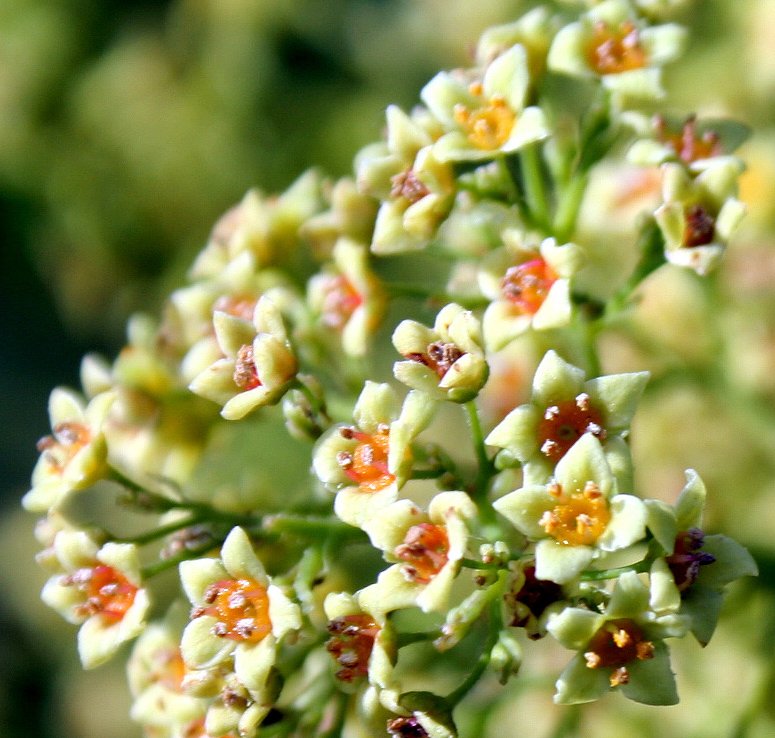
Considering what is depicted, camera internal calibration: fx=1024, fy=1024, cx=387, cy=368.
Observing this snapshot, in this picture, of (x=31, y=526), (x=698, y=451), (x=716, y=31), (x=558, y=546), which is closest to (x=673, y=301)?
(x=698, y=451)

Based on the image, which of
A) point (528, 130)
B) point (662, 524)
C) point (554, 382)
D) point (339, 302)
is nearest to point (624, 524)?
point (662, 524)

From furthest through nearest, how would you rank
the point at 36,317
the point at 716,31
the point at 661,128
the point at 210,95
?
the point at 36,317 < the point at 210,95 < the point at 716,31 < the point at 661,128

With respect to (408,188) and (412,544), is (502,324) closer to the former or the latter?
(408,188)

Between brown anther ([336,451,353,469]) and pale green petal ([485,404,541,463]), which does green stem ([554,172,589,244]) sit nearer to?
pale green petal ([485,404,541,463])

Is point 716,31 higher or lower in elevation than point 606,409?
lower

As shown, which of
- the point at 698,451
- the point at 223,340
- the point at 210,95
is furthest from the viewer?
the point at 210,95

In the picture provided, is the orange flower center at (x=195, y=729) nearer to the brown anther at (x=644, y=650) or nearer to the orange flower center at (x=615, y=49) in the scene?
the brown anther at (x=644, y=650)

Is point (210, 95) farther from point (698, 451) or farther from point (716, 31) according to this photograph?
point (698, 451)

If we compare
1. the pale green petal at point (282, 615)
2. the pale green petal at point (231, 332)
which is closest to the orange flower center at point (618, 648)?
the pale green petal at point (282, 615)

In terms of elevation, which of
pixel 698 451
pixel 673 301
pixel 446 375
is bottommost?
pixel 698 451
